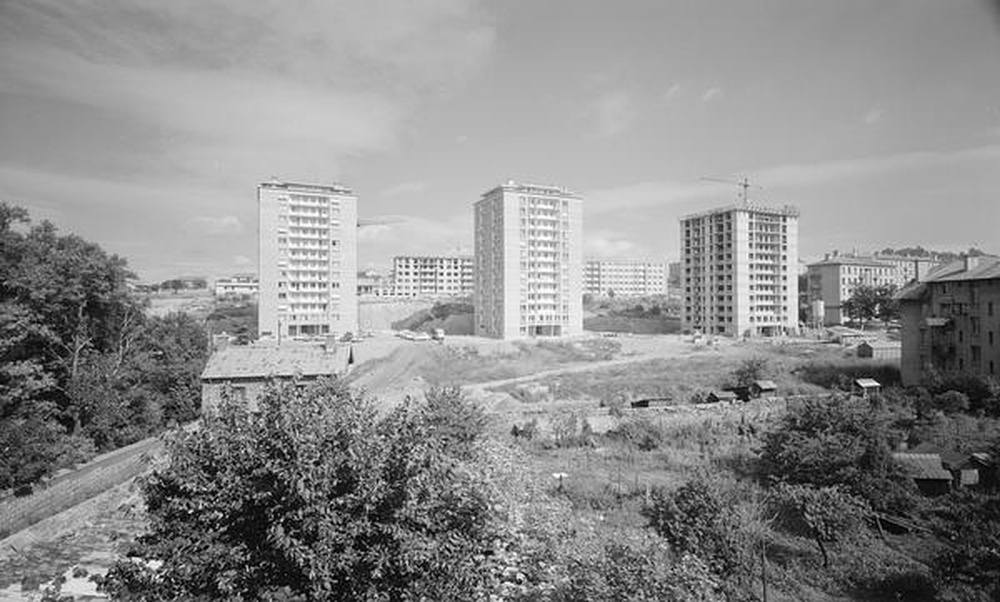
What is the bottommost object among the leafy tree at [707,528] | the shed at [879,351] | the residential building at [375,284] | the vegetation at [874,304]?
the leafy tree at [707,528]

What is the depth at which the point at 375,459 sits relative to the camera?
6.74 m

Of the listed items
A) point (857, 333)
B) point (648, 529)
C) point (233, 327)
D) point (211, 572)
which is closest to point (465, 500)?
point (211, 572)

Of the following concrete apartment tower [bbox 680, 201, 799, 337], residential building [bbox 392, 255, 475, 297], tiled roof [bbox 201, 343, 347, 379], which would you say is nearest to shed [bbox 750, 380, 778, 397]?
tiled roof [bbox 201, 343, 347, 379]

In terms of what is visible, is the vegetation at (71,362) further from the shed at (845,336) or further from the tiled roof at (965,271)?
the shed at (845,336)

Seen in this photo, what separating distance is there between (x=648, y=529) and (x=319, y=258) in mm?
54979

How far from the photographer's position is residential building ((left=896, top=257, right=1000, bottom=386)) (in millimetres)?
29875

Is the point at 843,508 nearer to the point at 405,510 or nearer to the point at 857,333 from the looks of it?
the point at 405,510

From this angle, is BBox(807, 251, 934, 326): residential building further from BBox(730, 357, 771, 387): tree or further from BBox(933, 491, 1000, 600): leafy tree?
BBox(933, 491, 1000, 600): leafy tree

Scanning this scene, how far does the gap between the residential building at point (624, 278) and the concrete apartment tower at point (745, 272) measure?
210 ft

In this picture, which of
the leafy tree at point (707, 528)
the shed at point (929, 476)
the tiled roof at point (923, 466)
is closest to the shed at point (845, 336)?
the tiled roof at point (923, 466)

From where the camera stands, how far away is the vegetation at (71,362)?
20688 millimetres

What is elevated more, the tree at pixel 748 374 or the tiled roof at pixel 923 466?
the tree at pixel 748 374

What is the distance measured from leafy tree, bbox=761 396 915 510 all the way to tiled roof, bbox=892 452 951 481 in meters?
0.79

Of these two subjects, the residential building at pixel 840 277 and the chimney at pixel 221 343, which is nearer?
the chimney at pixel 221 343
